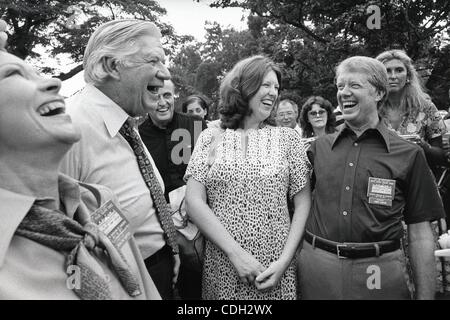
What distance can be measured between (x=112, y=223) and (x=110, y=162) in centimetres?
44

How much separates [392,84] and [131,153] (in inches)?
91.2

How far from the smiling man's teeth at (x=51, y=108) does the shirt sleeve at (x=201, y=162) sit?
1.15m

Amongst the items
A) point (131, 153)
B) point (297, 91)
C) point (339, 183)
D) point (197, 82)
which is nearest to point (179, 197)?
point (131, 153)

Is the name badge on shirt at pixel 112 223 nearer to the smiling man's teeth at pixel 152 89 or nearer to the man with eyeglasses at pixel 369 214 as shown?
the smiling man's teeth at pixel 152 89

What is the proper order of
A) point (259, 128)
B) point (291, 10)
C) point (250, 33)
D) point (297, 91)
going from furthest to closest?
point (250, 33) < point (297, 91) < point (291, 10) < point (259, 128)

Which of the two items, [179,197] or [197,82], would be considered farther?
[197,82]

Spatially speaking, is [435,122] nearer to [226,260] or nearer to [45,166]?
[226,260]

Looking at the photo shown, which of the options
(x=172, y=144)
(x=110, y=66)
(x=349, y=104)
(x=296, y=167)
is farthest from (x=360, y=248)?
(x=172, y=144)

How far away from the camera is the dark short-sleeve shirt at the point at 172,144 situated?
142 inches

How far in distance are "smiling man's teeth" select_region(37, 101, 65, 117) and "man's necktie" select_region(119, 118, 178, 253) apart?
2.13 ft

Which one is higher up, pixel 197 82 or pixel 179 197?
pixel 197 82

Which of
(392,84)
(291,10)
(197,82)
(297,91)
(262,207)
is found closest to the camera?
(262,207)

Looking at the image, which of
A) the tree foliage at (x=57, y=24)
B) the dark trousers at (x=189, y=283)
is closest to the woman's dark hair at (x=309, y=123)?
the dark trousers at (x=189, y=283)

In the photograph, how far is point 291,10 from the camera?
15.3 metres
